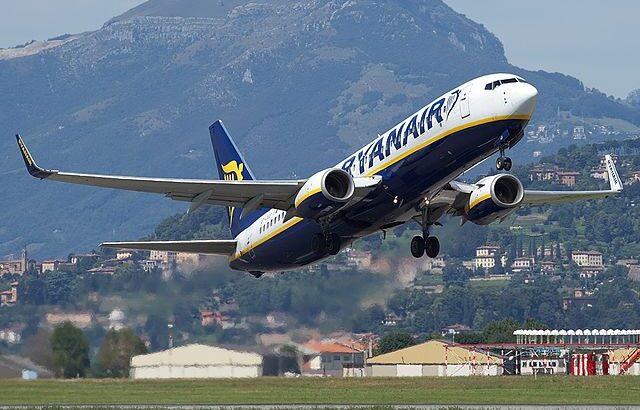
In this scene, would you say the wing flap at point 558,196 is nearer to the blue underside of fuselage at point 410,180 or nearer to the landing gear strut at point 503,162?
the blue underside of fuselage at point 410,180

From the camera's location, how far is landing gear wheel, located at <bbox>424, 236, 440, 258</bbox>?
210 ft

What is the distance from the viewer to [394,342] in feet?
404

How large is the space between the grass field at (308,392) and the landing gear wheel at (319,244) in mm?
6838

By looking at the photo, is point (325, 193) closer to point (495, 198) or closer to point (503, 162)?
point (503, 162)

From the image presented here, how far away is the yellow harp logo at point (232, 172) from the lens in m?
73.2

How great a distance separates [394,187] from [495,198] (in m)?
4.70

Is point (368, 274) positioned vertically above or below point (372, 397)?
above

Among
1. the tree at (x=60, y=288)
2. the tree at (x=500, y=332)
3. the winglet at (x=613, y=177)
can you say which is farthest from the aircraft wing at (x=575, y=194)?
the tree at (x=500, y=332)

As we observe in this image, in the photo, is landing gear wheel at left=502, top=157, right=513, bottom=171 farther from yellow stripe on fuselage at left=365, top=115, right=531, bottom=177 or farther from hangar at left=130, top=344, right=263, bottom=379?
hangar at left=130, top=344, right=263, bottom=379

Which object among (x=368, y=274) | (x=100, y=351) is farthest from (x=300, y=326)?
(x=100, y=351)

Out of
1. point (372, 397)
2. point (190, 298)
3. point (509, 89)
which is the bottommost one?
point (372, 397)

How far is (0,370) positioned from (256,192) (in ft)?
48.2

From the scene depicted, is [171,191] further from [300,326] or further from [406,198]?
[300,326]

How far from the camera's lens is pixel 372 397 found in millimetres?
71188
